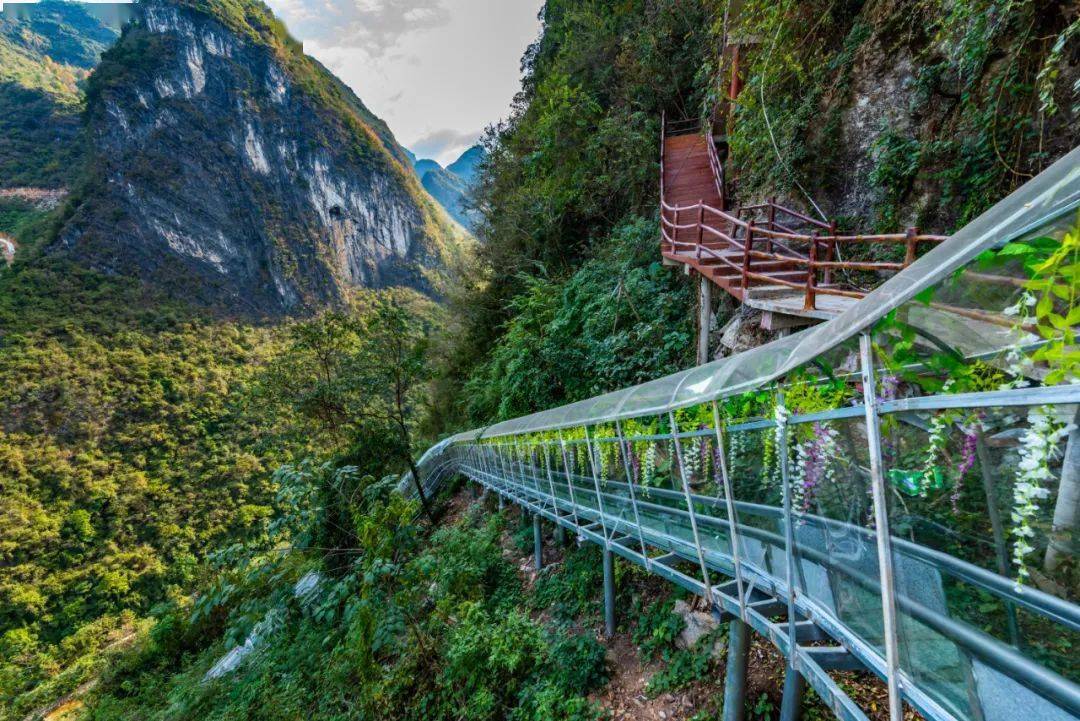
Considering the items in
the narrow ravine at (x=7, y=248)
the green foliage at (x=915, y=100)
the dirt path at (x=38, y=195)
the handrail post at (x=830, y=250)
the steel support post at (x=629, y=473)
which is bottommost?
the steel support post at (x=629, y=473)

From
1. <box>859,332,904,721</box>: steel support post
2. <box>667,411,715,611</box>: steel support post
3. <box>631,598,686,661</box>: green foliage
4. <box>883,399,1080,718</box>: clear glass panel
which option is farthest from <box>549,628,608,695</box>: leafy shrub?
<box>883,399,1080,718</box>: clear glass panel

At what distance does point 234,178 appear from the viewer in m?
85.9

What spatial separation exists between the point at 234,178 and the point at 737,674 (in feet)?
369

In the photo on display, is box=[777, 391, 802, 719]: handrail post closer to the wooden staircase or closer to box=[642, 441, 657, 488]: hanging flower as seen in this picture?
box=[642, 441, 657, 488]: hanging flower

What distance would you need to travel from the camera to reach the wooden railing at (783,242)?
426 cm

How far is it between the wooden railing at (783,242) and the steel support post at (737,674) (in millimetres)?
3285

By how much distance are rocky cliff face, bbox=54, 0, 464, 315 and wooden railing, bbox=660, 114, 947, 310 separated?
6739cm

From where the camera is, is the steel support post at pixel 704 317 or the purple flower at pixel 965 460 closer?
the purple flower at pixel 965 460

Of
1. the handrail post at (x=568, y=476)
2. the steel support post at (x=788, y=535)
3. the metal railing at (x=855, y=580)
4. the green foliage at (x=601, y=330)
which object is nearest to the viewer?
the metal railing at (x=855, y=580)

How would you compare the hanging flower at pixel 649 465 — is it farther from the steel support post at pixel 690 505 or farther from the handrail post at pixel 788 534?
the handrail post at pixel 788 534

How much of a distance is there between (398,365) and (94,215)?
8731 centimetres

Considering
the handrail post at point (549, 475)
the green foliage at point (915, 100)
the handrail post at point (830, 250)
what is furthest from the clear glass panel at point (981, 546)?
the handrail post at point (549, 475)

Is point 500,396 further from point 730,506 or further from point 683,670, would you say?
point 730,506

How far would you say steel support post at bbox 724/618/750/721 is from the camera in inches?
134
